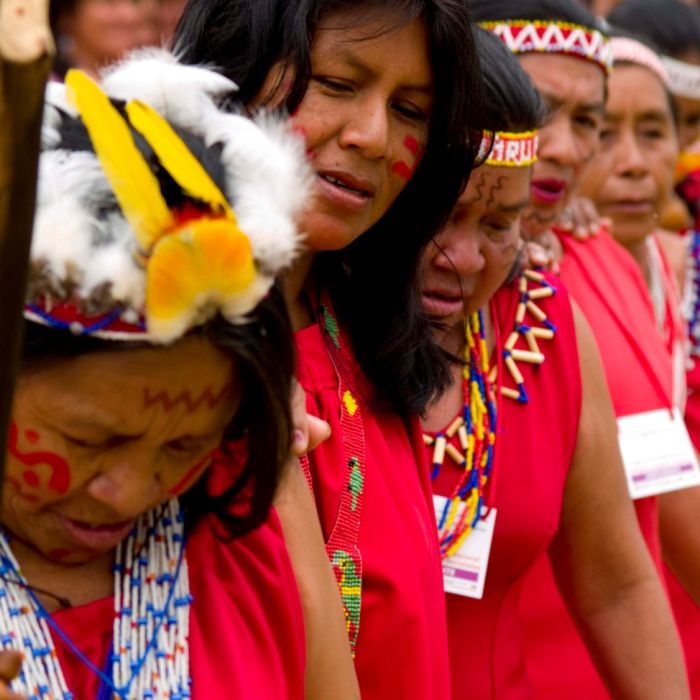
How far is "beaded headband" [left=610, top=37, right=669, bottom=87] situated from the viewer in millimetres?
4531

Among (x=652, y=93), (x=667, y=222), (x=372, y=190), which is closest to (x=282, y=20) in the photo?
(x=372, y=190)

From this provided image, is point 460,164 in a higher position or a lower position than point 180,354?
higher

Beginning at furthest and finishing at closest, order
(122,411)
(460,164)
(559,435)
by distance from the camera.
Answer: (559,435), (460,164), (122,411)

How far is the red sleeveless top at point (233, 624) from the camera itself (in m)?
1.72

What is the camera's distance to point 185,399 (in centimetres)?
164

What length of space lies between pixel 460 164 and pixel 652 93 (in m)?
2.16

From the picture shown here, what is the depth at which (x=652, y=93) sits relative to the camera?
14.9ft

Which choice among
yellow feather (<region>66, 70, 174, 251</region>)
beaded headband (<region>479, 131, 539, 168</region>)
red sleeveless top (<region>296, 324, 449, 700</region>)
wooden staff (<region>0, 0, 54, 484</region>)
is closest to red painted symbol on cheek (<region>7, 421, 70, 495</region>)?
yellow feather (<region>66, 70, 174, 251</region>)

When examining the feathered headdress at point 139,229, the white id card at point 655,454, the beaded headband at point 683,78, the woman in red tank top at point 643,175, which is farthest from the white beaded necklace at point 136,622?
the beaded headband at point 683,78

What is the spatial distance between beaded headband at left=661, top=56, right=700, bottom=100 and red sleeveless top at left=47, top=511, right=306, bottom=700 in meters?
3.84

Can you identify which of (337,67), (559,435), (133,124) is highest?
(337,67)

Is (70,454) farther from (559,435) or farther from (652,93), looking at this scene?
(652,93)

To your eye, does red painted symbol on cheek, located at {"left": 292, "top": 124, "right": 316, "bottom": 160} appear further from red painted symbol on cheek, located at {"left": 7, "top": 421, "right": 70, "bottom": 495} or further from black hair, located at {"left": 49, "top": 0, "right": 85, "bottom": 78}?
black hair, located at {"left": 49, "top": 0, "right": 85, "bottom": 78}

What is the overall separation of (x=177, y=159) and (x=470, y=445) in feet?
4.63
